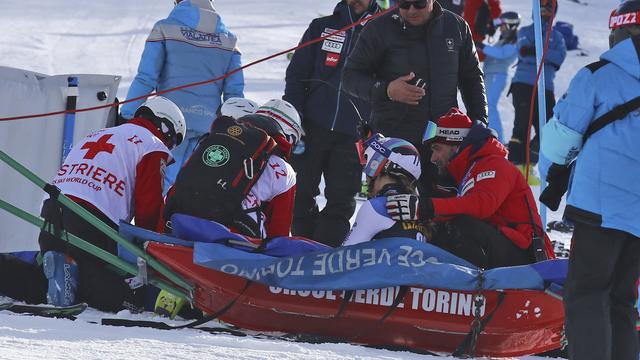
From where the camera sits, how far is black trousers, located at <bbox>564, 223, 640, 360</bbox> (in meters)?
3.82

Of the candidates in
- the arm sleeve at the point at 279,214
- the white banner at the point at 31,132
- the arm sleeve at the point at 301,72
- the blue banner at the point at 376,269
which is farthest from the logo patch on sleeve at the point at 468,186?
the white banner at the point at 31,132

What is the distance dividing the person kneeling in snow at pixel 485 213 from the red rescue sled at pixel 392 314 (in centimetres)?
35

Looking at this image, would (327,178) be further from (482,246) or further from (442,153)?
(482,246)

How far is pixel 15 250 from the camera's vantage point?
19.8ft

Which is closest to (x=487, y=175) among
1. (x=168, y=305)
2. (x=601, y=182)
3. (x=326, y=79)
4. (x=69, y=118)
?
(x=601, y=182)

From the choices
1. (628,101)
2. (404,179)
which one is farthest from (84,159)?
(628,101)

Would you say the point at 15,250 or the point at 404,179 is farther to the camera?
the point at 15,250

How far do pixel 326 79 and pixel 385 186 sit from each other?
2134 mm

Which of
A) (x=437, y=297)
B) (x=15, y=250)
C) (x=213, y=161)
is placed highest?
(x=213, y=161)

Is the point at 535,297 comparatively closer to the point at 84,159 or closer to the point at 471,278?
the point at 471,278

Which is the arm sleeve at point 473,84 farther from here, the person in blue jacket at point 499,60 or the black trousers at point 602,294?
the person in blue jacket at point 499,60

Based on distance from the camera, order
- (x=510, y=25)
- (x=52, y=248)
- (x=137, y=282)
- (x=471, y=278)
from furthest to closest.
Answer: (x=510, y=25), (x=52, y=248), (x=137, y=282), (x=471, y=278)

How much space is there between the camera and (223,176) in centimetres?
509

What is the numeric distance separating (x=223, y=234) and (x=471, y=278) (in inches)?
42.0
